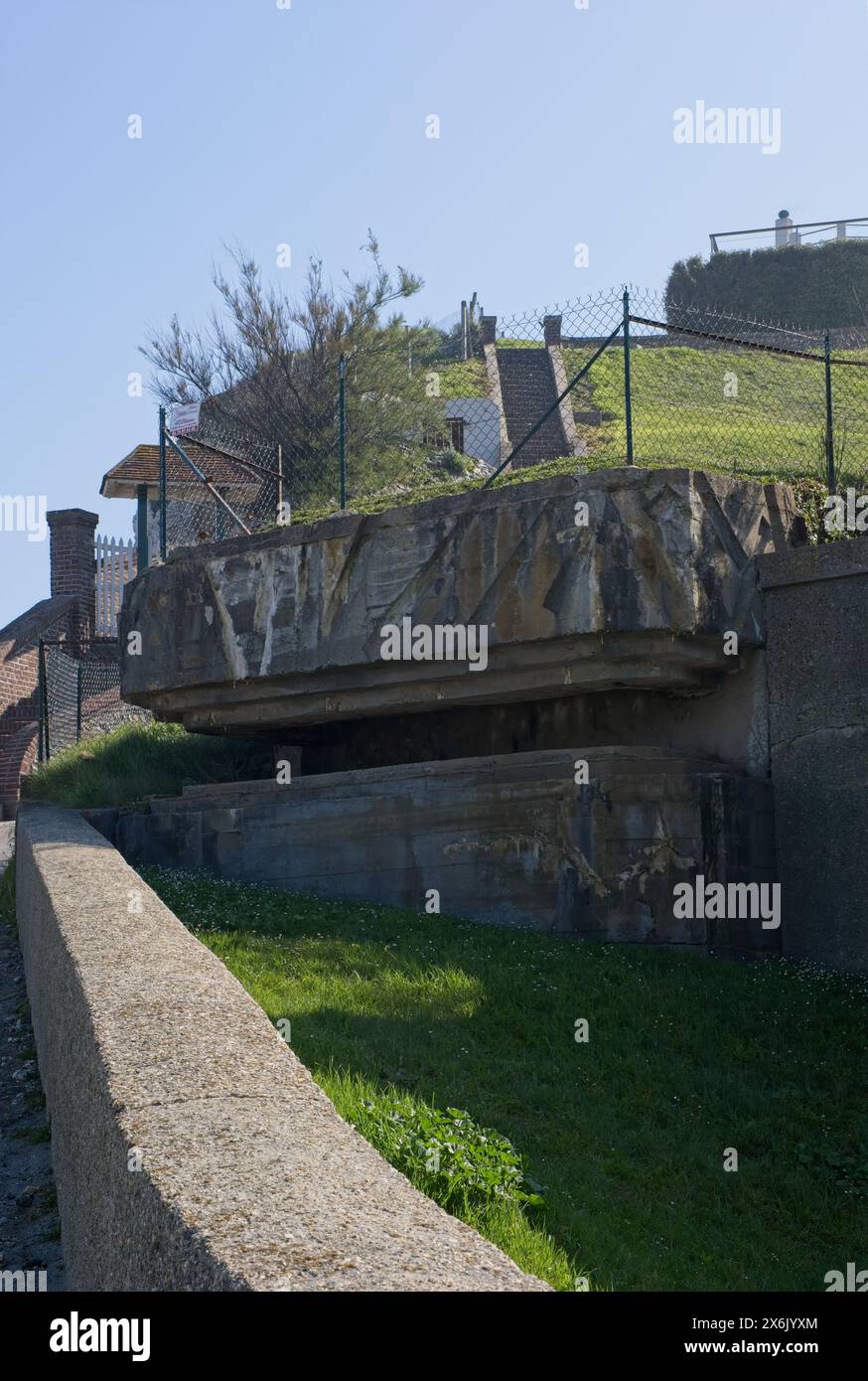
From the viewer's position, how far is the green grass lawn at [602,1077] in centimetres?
520

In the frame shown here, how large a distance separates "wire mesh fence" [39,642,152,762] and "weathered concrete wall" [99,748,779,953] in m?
8.45

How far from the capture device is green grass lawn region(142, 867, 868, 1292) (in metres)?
5.20

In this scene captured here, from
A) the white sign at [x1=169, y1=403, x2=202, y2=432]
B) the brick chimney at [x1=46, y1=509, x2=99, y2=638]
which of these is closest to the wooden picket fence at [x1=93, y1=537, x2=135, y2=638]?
the brick chimney at [x1=46, y1=509, x2=99, y2=638]

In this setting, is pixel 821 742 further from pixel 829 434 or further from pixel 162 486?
pixel 162 486

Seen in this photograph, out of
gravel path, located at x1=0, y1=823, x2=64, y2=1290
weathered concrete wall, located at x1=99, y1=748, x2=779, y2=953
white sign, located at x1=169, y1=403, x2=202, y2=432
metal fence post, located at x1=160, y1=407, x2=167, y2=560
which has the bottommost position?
gravel path, located at x1=0, y1=823, x2=64, y2=1290

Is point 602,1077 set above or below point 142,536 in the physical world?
below

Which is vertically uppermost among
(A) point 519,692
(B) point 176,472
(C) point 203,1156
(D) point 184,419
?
(B) point 176,472

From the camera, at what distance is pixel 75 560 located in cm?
2412

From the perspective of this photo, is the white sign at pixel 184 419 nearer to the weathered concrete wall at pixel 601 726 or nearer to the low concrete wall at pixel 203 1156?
the weathered concrete wall at pixel 601 726

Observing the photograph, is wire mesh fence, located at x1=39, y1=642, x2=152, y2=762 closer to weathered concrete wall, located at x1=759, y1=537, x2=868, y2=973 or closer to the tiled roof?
the tiled roof

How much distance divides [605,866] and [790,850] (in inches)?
54.9

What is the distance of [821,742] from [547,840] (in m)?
2.06

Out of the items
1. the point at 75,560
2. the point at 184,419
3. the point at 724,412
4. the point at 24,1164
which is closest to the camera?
the point at 24,1164

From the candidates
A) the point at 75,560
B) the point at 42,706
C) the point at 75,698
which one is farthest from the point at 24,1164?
the point at 75,560
